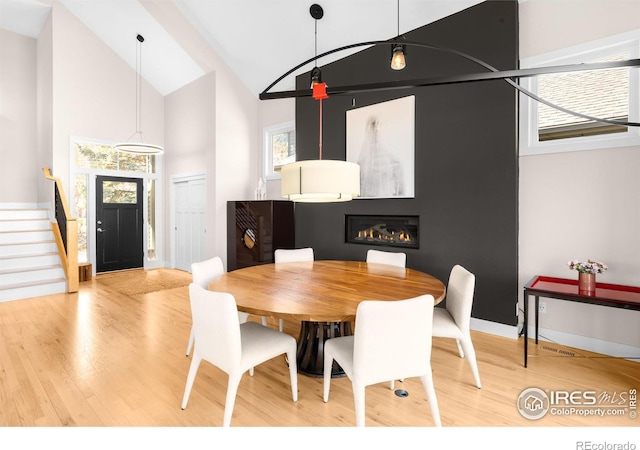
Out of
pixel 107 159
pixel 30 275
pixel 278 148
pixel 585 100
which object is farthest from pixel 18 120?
pixel 585 100

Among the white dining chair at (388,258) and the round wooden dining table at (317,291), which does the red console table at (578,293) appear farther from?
the white dining chair at (388,258)

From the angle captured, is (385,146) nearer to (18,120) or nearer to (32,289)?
(32,289)

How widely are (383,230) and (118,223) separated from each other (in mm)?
5209

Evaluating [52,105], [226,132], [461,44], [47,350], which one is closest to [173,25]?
[226,132]

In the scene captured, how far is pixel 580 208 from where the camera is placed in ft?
9.40

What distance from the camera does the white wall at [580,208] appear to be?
105 inches

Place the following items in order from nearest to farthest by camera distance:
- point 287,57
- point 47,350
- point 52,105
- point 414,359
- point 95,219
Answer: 1. point 414,359
2. point 47,350
3. point 287,57
4. point 52,105
5. point 95,219

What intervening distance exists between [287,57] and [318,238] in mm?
2659

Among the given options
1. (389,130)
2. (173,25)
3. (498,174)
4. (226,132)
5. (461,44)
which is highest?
(173,25)

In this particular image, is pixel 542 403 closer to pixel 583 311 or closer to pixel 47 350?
pixel 583 311

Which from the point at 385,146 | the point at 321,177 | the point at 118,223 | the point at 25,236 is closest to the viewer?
the point at 321,177

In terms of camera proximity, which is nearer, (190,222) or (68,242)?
(68,242)

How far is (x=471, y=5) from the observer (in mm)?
3301

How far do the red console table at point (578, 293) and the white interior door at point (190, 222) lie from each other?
515 centimetres
